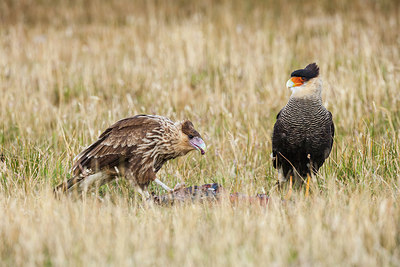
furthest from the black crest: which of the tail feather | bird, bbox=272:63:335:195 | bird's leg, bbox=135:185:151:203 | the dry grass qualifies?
the tail feather

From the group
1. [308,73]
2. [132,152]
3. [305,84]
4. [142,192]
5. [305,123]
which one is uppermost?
[308,73]

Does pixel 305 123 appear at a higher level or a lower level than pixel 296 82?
lower

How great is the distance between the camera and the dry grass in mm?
3371

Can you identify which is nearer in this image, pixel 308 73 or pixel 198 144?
pixel 308 73

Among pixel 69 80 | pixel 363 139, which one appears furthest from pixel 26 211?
pixel 69 80

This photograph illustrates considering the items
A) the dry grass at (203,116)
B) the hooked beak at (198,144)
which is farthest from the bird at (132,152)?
the dry grass at (203,116)

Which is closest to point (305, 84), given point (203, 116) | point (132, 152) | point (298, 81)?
point (298, 81)

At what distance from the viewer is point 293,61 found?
31.9 ft

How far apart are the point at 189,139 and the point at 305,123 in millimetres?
1138

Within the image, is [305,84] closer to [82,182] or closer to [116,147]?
[116,147]

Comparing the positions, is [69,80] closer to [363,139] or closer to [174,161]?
[174,161]

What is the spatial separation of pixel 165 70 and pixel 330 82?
2761 mm

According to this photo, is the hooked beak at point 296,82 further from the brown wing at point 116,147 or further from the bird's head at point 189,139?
the brown wing at point 116,147

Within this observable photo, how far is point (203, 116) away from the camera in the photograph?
7.38 metres
